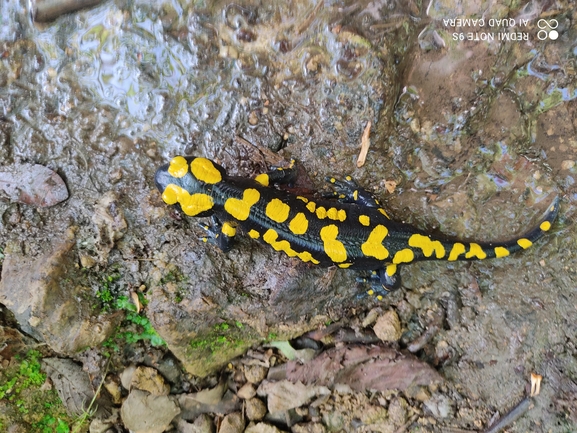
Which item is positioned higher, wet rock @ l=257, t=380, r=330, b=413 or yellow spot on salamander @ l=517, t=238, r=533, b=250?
yellow spot on salamander @ l=517, t=238, r=533, b=250

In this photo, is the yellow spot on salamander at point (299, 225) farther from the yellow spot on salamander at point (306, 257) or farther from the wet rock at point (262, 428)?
the wet rock at point (262, 428)

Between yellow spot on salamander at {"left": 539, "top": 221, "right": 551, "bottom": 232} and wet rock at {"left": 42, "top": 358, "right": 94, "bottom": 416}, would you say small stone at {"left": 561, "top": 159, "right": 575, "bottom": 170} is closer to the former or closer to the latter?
yellow spot on salamander at {"left": 539, "top": 221, "right": 551, "bottom": 232}

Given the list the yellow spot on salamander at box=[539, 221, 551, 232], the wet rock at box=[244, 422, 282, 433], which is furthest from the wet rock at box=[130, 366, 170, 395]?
the yellow spot on salamander at box=[539, 221, 551, 232]

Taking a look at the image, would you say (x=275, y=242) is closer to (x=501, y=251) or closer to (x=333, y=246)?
(x=333, y=246)

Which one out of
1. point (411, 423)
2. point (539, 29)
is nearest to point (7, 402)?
point (411, 423)

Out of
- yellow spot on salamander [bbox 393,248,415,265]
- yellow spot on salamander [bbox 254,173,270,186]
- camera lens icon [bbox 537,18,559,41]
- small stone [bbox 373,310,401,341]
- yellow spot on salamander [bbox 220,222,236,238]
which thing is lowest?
small stone [bbox 373,310,401,341]

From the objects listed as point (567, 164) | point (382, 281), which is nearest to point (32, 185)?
point (382, 281)
